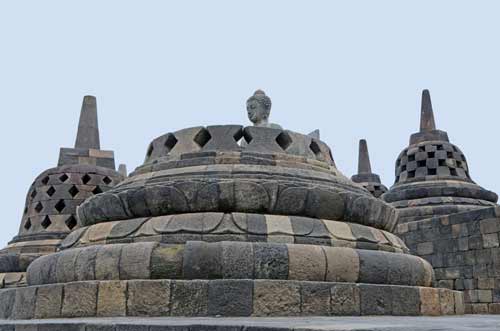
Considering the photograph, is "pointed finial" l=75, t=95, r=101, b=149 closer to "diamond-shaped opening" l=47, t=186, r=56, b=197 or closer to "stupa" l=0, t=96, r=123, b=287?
"stupa" l=0, t=96, r=123, b=287

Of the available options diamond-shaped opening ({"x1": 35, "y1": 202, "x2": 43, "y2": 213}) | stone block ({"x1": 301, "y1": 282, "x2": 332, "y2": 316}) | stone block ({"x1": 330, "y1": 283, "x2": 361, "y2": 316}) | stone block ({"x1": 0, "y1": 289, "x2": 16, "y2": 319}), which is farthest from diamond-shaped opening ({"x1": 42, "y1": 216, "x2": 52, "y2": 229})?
stone block ({"x1": 330, "y1": 283, "x2": 361, "y2": 316})

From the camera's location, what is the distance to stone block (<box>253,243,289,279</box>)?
565 cm

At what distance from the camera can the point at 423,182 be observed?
15.4 meters

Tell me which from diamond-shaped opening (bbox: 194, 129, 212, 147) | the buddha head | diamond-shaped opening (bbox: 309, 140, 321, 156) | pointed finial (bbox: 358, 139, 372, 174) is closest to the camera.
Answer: diamond-shaped opening (bbox: 194, 129, 212, 147)

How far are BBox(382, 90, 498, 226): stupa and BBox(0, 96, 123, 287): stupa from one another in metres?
7.64

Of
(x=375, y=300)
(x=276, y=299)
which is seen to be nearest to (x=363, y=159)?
(x=375, y=300)

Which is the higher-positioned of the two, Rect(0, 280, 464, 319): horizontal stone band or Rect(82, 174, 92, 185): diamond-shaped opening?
Rect(82, 174, 92, 185): diamond-shaped opening

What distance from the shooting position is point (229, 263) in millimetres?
5621

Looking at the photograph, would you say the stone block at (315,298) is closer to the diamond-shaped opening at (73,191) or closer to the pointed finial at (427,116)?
the diamond-shaped opening at (73,191)

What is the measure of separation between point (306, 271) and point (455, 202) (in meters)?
10.1


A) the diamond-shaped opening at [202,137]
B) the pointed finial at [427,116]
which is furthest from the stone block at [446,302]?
the pointed finial at [427,116]

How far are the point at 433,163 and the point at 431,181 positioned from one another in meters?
0.63

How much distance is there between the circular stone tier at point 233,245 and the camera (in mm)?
5492

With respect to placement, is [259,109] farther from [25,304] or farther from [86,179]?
[86,179]
